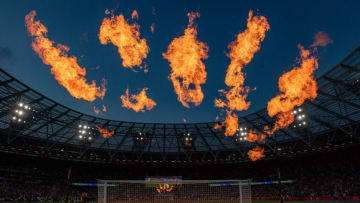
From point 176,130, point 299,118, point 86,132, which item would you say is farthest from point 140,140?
point 299,118

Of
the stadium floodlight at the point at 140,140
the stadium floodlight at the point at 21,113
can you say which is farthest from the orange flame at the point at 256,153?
the stadium floodlight at the point at 21,113

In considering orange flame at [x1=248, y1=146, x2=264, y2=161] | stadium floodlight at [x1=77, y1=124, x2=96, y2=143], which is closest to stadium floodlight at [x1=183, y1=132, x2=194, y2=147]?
orange flame at [x1=248, y1=146, x2=264, y2=161]

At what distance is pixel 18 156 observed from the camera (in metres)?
41.5

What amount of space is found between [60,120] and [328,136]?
45.7 m

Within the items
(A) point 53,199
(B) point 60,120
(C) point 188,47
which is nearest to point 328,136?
(C) point 188,47

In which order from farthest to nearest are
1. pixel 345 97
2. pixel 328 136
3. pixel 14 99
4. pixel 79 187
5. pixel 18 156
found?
pixel 79 187
pixel 18 156
pixel 328 136
pixel 14 99
pixel 345 97

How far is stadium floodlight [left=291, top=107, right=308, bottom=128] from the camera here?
32.5 m

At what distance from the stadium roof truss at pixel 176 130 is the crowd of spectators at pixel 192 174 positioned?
3158 mm

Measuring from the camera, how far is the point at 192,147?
46.7 metres

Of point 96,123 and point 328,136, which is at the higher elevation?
point 96,123

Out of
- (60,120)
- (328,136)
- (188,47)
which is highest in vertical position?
(188,47)

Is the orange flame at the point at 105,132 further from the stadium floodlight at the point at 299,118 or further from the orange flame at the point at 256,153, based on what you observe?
the stadium floodlight at the point at 299,118

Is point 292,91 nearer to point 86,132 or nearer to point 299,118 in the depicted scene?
point 299,118

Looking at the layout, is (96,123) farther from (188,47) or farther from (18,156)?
(188,47)
